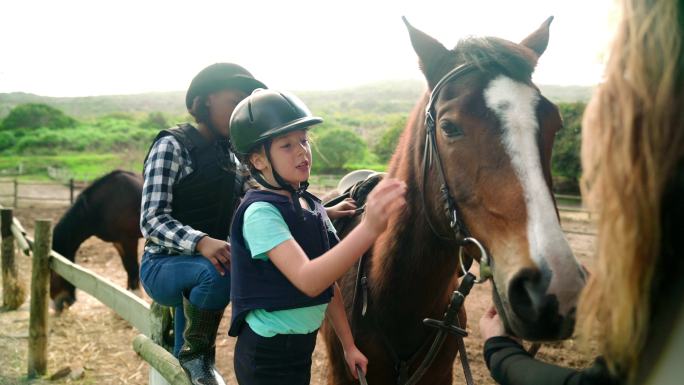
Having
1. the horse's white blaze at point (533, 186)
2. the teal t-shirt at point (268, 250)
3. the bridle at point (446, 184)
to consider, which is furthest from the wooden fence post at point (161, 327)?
the horse's white blaze at point (533, 186)

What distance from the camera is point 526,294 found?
1.50 metres

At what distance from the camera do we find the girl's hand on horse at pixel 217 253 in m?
2.31

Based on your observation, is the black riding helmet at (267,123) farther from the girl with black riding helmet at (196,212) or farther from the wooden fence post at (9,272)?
the wooden fence post at (9,272)

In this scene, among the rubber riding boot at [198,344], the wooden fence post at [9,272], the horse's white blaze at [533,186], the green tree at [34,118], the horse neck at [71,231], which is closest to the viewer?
the horse's white blaze at [533,186]

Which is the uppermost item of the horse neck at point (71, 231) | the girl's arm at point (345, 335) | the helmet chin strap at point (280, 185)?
the helmet chin strap at point (280, 185)

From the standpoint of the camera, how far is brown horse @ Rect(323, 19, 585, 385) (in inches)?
57.7

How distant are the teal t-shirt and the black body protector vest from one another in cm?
93

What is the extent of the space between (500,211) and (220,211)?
5.47 ft

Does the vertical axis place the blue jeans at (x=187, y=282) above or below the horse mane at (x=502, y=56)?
below

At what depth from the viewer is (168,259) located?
8.09 ft

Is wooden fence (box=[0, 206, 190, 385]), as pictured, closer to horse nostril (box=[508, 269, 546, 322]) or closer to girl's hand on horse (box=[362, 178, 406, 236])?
girl's hand on horse (box=[362, 178, 406, 236])

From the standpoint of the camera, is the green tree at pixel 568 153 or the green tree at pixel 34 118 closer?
the green tree at pixel 568 153

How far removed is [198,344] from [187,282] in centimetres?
37

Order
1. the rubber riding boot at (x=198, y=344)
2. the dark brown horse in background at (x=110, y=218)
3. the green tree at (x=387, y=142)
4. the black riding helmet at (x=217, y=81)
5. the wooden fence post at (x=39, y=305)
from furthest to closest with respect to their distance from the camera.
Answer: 1. the green tree at (x=387, y=142)
2. the dark brown horse in background at (x=110, y=218)
3. the wooden fence post at (x=39, y=305)
4. the black riding helmet at (x=217, y=81)
5. the rubber riding boot at (x=198, y=344)
